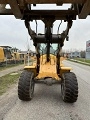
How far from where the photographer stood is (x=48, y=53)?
9789 mm

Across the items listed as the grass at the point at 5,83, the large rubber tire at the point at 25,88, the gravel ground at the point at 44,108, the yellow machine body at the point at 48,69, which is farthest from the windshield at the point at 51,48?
the grass at the point at 5,83

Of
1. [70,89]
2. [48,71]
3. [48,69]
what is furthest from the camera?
[48,69]

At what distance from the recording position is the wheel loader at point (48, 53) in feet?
20.3

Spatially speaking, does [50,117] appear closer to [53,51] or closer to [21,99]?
[21,99]

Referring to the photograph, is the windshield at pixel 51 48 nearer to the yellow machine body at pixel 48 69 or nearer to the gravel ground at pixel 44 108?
the yellow machine body at pixel 48 69

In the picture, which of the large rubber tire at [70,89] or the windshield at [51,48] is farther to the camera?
the windshield at [51,48]

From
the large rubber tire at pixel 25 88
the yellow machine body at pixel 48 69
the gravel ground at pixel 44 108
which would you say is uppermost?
the yellow machine body at pixel 48 69

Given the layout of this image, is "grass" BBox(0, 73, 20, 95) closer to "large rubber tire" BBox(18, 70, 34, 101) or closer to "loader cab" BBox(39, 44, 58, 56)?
"large rubber tire" BBox(18, 70, 34, 101)

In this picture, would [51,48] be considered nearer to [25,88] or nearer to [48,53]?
[48,53]

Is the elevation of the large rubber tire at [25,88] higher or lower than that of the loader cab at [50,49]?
lower

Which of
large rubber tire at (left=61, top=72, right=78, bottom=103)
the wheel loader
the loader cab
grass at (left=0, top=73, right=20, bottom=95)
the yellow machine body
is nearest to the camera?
the wheel loader

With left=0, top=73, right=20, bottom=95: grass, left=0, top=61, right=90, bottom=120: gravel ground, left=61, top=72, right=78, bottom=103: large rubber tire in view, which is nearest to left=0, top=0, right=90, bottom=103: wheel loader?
left=61, top=72, right=78, bottom=103: large rubber tire

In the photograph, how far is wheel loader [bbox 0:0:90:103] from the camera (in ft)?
20.3

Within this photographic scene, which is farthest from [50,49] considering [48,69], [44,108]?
[44,108]
